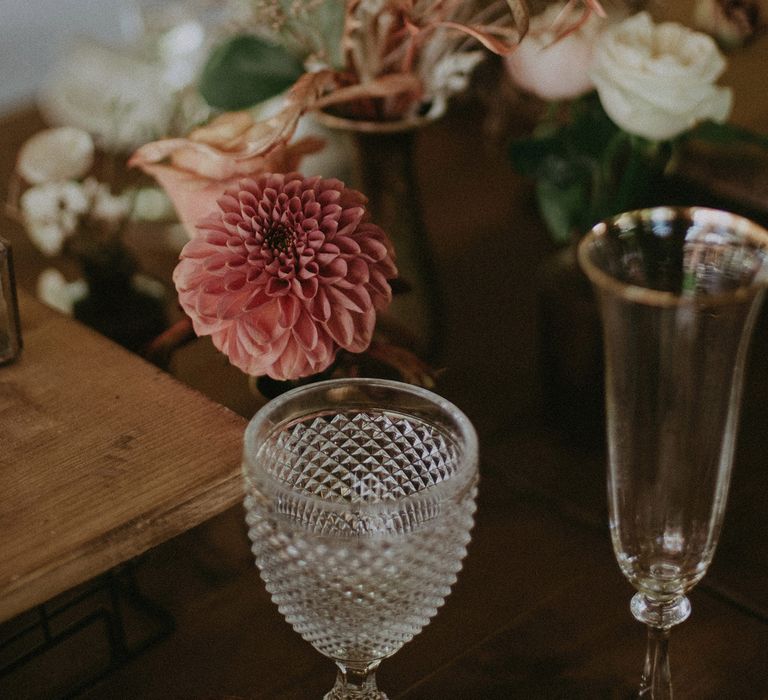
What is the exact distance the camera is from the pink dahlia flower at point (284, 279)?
586 millimetres

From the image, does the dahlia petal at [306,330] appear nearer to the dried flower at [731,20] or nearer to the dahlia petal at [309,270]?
the dahlia petal at [309,270]

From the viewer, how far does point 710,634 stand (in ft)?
2.26

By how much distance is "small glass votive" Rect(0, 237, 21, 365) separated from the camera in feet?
2.11

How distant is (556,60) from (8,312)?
44 cm

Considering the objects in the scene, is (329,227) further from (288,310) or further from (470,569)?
(470,569)

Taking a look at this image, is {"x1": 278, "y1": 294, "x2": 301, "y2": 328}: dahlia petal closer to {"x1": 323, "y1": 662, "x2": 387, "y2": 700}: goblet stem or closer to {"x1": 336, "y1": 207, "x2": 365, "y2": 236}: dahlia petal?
{"x1": 336, "y1": 207, "x2": 365, "y2": 236}: dahlia petal

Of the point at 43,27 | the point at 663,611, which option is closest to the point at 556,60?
the point at 663,611

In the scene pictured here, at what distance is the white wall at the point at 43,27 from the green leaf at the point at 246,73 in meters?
2.28

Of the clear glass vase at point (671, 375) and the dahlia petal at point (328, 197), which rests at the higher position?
the dahlia petal at point (328, 197)

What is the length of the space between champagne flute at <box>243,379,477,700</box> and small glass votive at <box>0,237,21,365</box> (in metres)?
0.20

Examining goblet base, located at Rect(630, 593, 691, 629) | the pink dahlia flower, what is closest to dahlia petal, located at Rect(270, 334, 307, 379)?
the pink dahlia flower

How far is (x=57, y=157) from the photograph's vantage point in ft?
3.06

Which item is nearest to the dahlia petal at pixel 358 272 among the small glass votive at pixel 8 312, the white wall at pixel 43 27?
the small glass votive at pixel 8 312

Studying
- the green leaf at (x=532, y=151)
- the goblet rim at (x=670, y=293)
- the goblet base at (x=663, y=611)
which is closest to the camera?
the goblet rim at (x=670, y=293)
